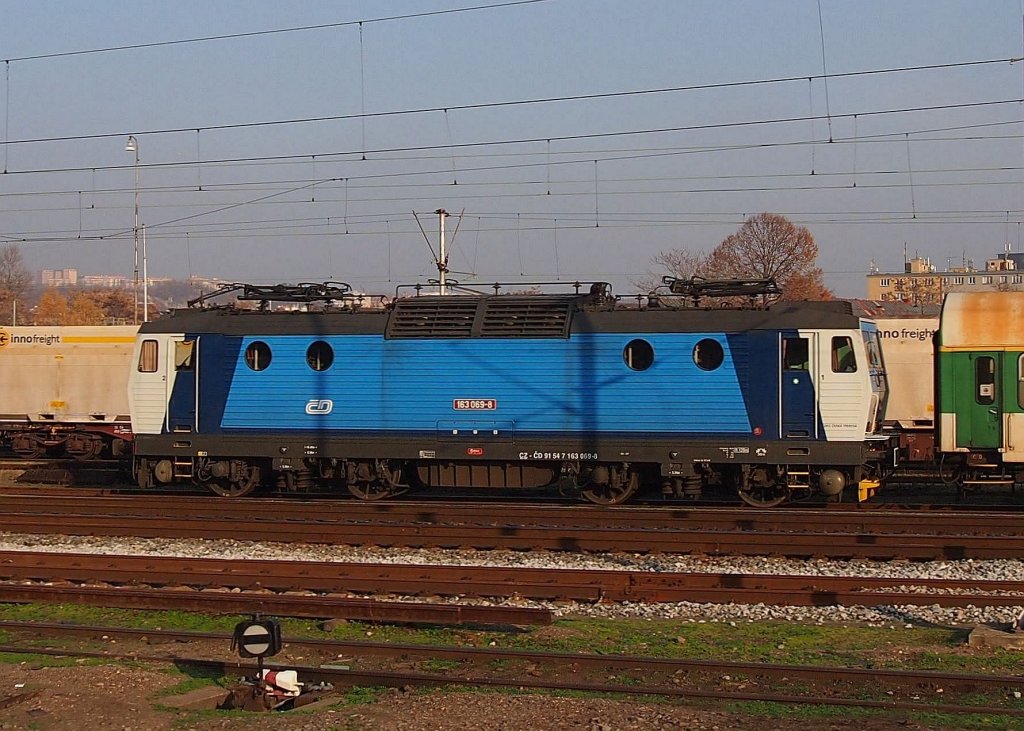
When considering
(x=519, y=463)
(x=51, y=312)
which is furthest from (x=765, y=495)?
(x=51, y=312)

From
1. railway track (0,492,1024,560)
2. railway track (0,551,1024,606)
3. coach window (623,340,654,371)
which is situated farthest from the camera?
coach window (623,340,654,371)

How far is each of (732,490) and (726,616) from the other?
9.04m

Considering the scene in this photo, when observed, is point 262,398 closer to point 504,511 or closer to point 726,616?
point 504,511

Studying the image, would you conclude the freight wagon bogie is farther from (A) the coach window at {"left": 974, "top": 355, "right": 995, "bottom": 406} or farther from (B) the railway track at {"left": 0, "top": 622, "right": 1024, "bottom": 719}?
(A) the coach window at {"left": 974, "top": 355, "right": 995, "bottom": 406}

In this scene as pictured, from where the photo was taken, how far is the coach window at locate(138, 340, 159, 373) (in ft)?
72.3

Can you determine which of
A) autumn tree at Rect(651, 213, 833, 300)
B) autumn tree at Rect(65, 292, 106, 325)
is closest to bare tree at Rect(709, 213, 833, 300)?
autumn tree at Rect(651, 213, 833, 300)

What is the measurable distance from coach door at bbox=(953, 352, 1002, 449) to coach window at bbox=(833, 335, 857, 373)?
2811mm

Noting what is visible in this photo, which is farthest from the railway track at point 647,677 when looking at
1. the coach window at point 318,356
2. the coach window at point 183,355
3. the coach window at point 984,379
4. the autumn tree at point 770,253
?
the autumn tree at point 770,253

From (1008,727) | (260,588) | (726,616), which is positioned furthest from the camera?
(260,588)

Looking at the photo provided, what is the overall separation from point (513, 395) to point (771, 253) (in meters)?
51.2

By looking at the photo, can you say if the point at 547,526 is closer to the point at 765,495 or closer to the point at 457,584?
the point at 765,495

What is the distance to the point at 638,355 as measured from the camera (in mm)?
19906

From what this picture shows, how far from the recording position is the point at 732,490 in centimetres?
2097

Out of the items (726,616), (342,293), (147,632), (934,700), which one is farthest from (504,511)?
(934,700)
